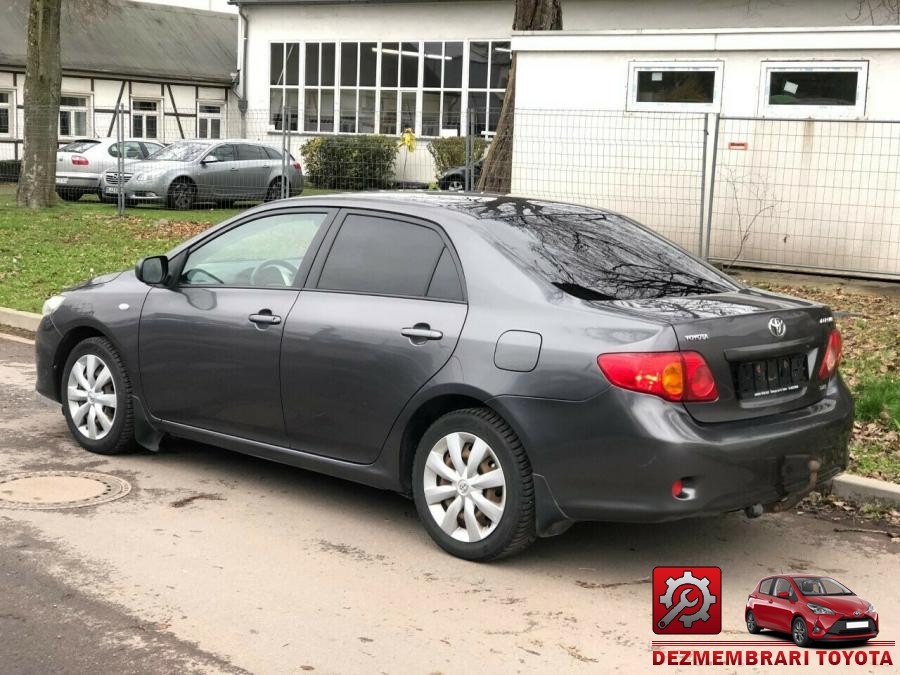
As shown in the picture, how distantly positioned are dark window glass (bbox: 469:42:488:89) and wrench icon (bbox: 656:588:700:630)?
28.7 m

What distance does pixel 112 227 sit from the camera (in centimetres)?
1941

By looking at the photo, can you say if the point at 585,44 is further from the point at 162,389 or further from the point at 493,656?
the point at 493,656

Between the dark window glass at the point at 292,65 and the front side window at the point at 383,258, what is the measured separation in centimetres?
3070

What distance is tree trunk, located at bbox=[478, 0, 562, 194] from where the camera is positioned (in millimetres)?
15422

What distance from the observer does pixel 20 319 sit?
1140cm

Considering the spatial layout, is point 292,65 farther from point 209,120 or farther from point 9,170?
point 9,170

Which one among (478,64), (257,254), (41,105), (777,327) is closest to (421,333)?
(257,254)

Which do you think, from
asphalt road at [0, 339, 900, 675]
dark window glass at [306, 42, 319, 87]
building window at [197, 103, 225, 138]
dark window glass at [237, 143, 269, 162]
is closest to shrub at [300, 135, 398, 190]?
dark window glass at [237, 143, 269, 162]

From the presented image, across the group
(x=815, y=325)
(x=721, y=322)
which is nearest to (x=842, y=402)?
(x=815, y=325)

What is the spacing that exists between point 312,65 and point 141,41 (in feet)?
23.4

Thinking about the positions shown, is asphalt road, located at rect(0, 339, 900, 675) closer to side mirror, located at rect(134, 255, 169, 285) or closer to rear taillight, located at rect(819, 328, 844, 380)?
rear taillight, located at rect(819, 328, 844, 380)


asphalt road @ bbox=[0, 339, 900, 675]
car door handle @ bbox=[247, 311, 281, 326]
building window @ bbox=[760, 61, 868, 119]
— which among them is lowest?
asphalt road @ bbox=[0, 339, 900, 675]

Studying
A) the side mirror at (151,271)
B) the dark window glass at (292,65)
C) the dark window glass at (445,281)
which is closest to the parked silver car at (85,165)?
the dark window glass at (292,65)

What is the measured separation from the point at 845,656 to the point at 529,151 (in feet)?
36.9
